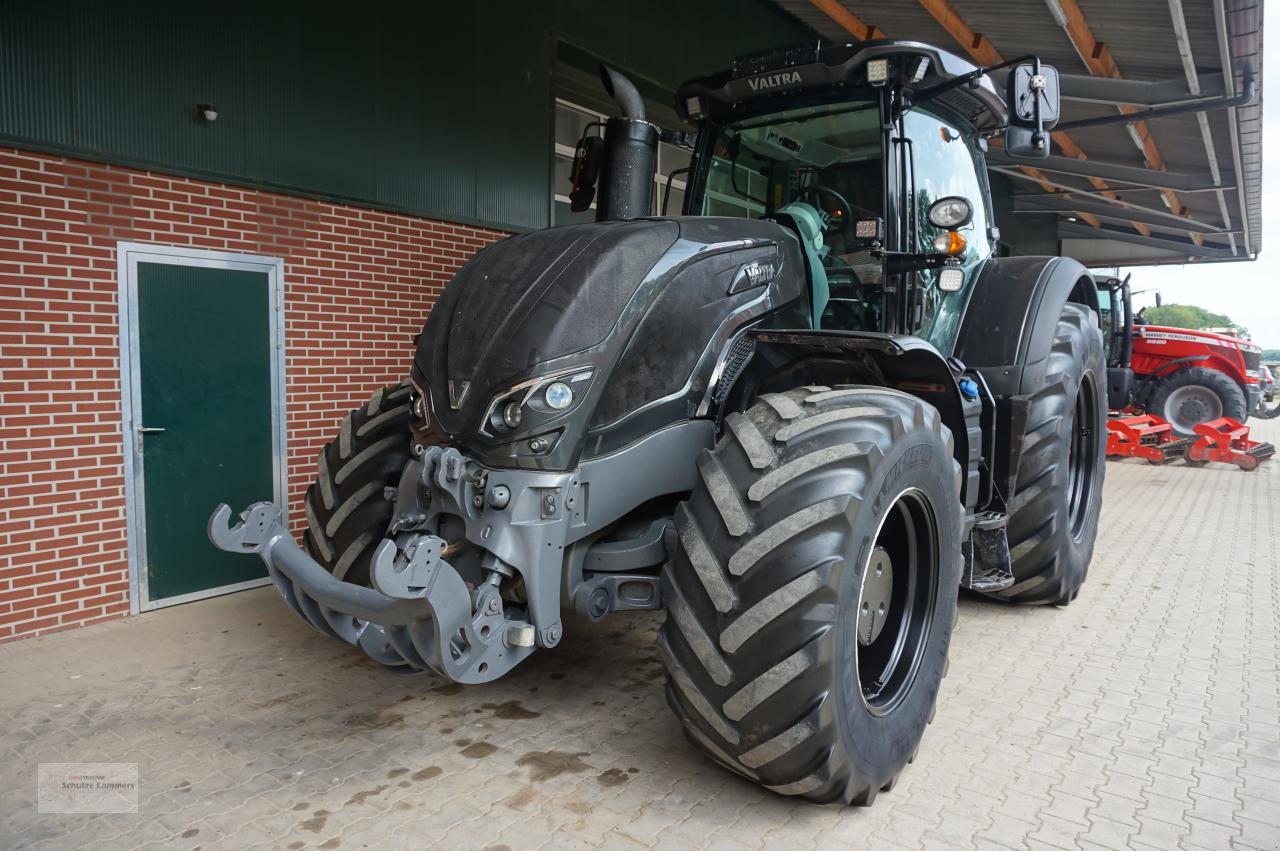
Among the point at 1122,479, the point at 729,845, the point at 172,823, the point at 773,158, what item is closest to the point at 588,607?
the point at 729,845

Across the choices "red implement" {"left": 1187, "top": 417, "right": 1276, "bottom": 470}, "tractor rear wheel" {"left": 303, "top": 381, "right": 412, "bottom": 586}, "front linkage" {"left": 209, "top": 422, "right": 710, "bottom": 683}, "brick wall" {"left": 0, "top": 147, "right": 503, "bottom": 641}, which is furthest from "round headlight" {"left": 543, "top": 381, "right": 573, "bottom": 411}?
"red implement" {"left": 1187, "top": 417, "right": 1276, "bottom": 470}

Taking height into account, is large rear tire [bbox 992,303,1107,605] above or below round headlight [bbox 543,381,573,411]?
below

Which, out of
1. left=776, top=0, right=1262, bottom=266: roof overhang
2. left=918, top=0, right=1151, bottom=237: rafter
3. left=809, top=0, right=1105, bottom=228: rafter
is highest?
left=809, top=0, right=1105, bottom=228: rafter

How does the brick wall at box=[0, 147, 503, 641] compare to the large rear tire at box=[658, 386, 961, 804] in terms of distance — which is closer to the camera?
the large rear tire at box=[658, 386, 961, 804]

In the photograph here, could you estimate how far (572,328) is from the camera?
9.02 feet

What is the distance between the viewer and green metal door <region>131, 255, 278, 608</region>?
4621 millimetres

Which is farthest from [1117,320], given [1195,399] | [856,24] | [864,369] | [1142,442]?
[864,369]

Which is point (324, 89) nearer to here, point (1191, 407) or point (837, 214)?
point (837, 214)

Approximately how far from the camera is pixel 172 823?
2586mm

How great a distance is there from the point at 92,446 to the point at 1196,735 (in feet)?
16.6

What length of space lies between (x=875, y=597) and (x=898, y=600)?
174 mm

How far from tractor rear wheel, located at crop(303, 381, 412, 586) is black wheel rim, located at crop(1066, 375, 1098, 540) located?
4.01 meters

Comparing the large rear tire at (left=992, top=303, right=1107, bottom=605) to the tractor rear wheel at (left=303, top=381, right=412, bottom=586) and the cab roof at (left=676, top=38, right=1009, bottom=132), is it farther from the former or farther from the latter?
the tractor rear wheel at (left=303, top=381, right=412, bottom=586)

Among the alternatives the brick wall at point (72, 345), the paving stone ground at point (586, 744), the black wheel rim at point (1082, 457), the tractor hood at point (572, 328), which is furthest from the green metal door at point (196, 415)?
the black wheel rim at point (1082, 457)
